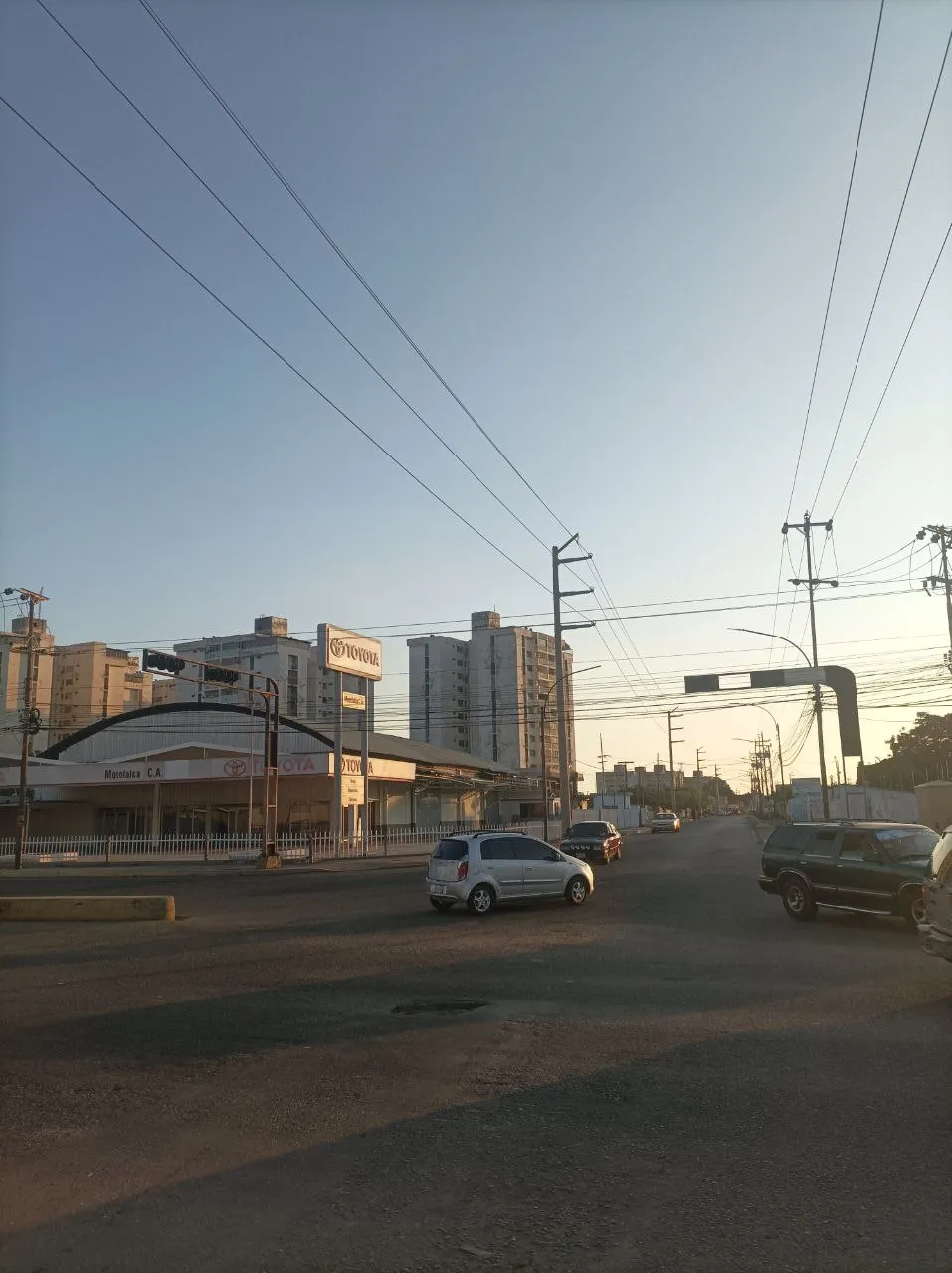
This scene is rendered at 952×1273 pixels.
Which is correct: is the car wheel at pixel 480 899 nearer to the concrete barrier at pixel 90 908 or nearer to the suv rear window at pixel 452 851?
the suv rear window at pixel 452 851

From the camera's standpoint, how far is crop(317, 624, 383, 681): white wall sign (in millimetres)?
42344

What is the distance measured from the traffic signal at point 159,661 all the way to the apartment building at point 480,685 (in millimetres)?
120453

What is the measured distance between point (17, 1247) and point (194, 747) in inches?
1979


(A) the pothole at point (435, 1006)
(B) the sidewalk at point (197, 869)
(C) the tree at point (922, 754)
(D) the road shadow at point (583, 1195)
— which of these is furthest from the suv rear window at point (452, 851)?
(C) the tree at point (922, 754)

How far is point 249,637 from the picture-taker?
145 meters

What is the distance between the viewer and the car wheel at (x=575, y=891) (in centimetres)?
2055

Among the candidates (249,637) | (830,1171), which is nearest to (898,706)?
(830,1171)

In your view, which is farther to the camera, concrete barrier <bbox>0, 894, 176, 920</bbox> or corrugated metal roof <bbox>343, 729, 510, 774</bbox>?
corrugated metal roof <bbox>343, 729, 510, 774</bbox>

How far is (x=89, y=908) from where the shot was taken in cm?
1931

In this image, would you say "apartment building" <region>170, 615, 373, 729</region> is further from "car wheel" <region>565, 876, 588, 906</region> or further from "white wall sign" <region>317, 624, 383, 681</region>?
"car wheel" <region>565, 876, 588, 906</region>

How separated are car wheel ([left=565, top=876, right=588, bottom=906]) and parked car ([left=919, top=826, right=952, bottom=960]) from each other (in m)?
10.2

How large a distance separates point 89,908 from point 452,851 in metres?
7.57

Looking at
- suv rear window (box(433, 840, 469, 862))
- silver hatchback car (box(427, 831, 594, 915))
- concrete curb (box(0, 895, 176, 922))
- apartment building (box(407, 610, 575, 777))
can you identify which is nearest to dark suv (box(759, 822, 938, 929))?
silver hatchback car (box(427, 831, 594, 915))

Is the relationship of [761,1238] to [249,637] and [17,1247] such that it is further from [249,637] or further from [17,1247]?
[249,637]
